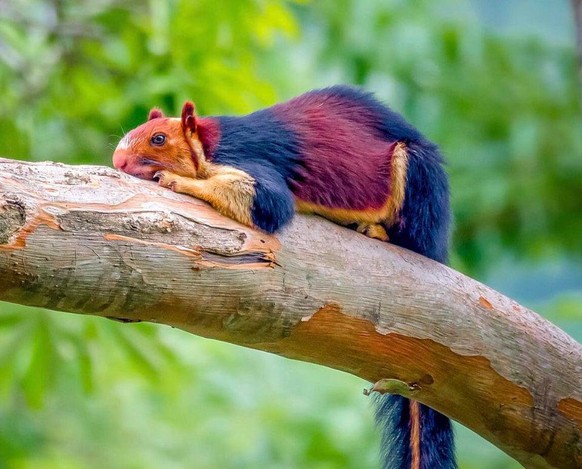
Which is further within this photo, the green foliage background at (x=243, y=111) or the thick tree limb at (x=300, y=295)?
the green foliage background at (x=243, y=111)

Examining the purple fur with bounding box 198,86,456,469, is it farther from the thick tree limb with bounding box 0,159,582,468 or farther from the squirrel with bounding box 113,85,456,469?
the thick tree limb with bounding box 0,159,582,468

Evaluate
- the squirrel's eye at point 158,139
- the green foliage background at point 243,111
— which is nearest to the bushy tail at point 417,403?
the squirrel's eye at point 158,139

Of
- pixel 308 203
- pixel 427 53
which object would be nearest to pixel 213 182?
pixel 308 203

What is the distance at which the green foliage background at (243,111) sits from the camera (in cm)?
432

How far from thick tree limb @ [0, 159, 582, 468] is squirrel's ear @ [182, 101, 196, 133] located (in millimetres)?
502

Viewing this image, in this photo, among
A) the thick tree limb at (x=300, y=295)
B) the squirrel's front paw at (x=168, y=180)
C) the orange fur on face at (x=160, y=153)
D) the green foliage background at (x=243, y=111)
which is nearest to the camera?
the thick tree limb at (x=300, y=295)

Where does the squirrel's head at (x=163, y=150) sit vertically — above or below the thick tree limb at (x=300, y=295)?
above

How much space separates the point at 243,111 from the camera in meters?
4.43

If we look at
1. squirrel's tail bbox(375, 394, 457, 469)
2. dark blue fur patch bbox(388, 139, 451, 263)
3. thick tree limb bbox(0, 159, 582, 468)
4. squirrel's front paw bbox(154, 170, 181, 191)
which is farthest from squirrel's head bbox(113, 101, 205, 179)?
squirrel's tail bbox(375, 394, 457, 469)

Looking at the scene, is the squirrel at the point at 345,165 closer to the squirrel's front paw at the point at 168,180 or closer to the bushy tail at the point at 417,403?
the bushy tail at the point at 417,403

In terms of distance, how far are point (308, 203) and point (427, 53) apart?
115 inches

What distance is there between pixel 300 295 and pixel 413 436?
2.81 ft

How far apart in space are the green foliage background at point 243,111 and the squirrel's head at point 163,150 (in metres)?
1.10

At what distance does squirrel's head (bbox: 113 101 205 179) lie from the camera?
3117 millimetres
